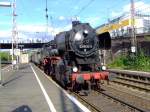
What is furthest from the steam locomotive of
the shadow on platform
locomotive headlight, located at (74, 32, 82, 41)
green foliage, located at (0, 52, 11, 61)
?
green foliage, located at (0, 52, 11, 61)

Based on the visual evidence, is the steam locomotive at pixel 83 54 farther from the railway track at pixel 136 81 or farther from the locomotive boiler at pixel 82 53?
the railway track at pixel 136 81

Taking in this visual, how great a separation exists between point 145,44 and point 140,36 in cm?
136

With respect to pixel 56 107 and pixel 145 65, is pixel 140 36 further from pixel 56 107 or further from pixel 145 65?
pixel 56 107

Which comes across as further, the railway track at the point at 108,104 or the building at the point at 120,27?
the building at the point at 120,27

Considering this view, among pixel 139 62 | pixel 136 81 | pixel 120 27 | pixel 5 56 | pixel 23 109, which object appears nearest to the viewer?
pixel 23 109

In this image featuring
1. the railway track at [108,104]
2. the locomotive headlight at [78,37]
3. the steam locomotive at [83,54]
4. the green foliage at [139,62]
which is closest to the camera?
the railway track at [108,104]

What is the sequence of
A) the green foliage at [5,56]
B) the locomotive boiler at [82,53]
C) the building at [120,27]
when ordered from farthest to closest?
the green foliage at [5,56]
the building at [120,27]
the locomotive boiler at [82,53]

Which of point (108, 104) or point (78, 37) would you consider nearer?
point (108, 104)

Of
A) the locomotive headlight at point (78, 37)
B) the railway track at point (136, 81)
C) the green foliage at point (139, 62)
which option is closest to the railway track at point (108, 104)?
the locomotive headlight at point (78, 37)

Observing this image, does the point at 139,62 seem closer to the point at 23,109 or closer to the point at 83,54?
the point at 83,54

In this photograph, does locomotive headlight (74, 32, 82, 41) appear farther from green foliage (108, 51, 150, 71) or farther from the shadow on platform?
green foliage (108, 51, 150, 71)

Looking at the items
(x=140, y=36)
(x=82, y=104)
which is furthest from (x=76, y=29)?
(x=140, y=36)

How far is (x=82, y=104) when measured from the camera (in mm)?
15156

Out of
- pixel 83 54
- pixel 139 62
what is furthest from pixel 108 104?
pixel 139 62
